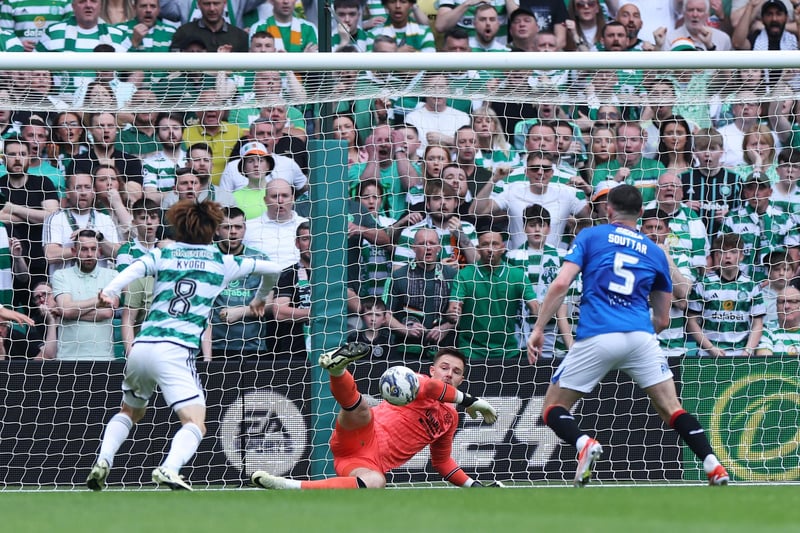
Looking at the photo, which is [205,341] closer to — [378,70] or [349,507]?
[378,70]

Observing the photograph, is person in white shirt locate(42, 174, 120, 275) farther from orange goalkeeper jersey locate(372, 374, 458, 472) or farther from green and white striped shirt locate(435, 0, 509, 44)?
green and white striped shirt locate(435, 0, 509, 44)

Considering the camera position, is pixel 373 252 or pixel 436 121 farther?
pixel 436 121

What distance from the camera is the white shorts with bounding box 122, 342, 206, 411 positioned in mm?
6684

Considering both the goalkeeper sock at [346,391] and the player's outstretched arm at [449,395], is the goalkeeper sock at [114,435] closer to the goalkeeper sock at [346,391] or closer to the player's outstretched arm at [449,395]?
the goalkeeper sock at [346,391]

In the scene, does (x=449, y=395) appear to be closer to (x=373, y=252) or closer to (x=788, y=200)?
(x=373, y=252)

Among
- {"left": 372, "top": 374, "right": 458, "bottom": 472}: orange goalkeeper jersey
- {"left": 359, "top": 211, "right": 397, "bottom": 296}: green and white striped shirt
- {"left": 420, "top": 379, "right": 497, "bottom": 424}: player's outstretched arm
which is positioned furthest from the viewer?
{"left": 359, "top": 211, "right": 397, "bottom": 296}: green and white striped shirt

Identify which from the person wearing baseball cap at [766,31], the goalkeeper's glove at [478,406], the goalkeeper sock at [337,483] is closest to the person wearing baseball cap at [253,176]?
the goalkeeper's glove at [478,406]

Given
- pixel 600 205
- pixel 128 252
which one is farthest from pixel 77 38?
pixel 600 205

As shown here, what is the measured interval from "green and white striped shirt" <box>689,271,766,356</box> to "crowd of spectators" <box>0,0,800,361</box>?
2 cm

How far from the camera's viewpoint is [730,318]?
30.1ft

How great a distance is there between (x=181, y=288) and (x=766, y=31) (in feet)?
23.0

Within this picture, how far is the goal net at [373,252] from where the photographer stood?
8.59 metres

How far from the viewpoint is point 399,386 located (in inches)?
280

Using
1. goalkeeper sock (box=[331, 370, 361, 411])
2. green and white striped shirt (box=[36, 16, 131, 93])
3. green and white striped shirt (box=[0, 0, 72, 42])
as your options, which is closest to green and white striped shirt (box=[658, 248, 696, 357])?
goalkeeper sock (box=[331, 370, 361, 411])
